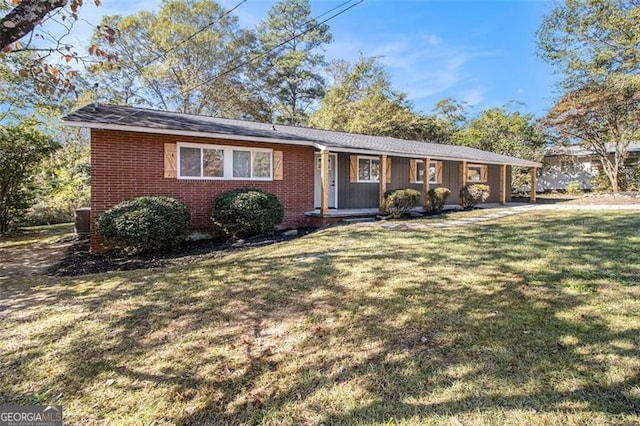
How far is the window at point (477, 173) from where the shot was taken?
17.5m

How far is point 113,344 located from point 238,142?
743 centimetres

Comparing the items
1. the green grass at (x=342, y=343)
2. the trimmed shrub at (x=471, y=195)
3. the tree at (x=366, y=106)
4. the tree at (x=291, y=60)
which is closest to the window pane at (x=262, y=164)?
the green grass at (x=342, y=343)

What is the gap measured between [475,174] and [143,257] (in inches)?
635

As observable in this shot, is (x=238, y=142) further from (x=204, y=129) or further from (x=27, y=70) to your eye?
(x=27, y=70)

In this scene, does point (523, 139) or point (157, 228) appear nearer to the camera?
point (157, 228)

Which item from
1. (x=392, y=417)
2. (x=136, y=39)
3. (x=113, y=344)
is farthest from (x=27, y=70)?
(x=136, y=39)

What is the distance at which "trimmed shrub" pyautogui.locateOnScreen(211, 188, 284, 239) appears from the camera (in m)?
8.73

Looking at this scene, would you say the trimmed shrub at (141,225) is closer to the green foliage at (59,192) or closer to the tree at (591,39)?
the green foliage at (59,192)

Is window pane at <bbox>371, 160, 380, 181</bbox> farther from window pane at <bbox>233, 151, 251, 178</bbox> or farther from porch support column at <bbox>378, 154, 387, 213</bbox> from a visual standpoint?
window pane at <bbox>233, 151, 251, 178</bbox>

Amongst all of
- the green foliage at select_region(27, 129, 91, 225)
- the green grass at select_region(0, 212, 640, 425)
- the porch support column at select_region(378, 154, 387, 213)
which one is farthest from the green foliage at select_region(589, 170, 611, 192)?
the green foliage at select_region(27, 129, 91, 225)

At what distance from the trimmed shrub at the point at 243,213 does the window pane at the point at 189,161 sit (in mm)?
968

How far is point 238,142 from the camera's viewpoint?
9867 millimetres

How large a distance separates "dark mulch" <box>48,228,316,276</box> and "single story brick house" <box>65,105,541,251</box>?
2.20 ft

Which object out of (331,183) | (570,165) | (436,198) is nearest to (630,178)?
(570,165)
